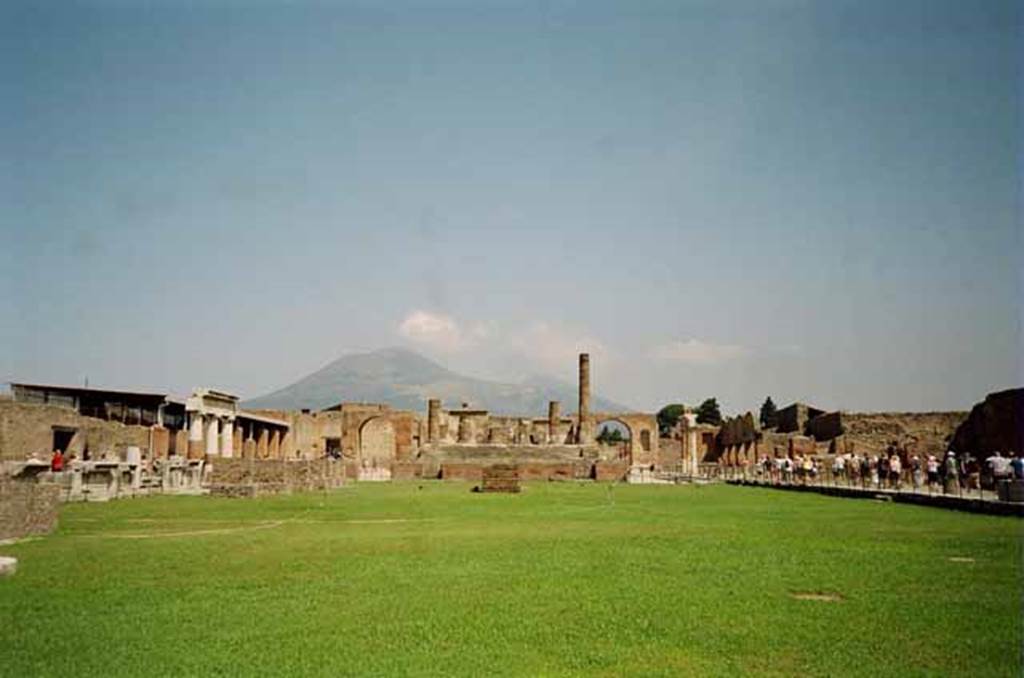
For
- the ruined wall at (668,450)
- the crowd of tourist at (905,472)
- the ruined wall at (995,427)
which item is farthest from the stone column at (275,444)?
the ruined wall at (995,427)

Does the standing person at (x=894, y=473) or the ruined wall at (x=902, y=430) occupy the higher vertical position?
the ruined wall at (x=902, y=430)

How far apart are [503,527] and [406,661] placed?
34.0ft

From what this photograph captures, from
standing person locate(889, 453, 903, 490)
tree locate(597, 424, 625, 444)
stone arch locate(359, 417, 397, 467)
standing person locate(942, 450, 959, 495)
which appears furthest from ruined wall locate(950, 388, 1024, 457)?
tree locate(597, 424, 625, 444)

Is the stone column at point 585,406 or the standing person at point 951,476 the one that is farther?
the stone column at point 585,406

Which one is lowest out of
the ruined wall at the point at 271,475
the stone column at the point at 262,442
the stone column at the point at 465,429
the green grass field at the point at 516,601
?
the green grass field at the point at 516,601

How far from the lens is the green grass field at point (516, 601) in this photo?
639 cm

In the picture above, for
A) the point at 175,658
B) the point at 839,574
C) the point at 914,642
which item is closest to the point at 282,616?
the point at 175,658

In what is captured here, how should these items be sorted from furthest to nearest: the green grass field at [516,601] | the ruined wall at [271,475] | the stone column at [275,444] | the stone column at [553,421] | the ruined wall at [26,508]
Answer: the stone column at [553,421]
the stone column at [275,444]
the ruined wall at [271,475]
the ruined wall at [26,508]
the green grass field at [516,601]

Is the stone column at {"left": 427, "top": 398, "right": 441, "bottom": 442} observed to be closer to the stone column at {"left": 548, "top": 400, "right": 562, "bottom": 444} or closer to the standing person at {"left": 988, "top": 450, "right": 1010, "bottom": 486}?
the stone column at {"left": 548, "top": 400, "right": 562, "bottom": 444}

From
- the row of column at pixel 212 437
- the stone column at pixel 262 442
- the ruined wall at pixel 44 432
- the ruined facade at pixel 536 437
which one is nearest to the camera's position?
the ruined wall at pixel 44 432

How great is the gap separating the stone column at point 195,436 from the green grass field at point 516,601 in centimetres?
2590

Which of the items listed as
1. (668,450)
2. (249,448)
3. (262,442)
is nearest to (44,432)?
(249,448)

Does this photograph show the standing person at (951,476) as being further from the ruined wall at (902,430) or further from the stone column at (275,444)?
the stone column at (275,444)

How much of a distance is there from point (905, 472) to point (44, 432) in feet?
100
